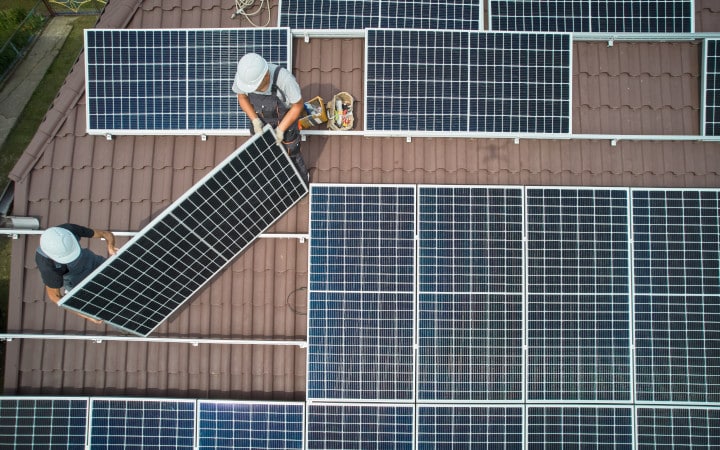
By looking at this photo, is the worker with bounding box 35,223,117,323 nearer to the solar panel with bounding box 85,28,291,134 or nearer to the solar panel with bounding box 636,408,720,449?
the solar panel with bounding box 85,28,291,134

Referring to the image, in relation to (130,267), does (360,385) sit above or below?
below

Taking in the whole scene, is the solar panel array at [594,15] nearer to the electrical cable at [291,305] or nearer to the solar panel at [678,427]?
the electrical cable at [291,305]

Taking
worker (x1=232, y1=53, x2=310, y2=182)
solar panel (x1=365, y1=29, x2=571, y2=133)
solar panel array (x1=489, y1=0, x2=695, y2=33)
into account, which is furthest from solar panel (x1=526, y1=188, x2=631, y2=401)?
worker (x1=232, y1=53, x2=310, y2=182)

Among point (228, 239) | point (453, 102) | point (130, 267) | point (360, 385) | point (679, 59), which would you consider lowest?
point (360, 385)

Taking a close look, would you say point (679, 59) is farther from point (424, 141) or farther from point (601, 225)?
point (424, 141)

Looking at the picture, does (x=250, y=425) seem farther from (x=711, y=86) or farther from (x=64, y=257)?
(x=711, y=86)

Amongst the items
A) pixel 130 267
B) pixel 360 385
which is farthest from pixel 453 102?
pixel 130 267

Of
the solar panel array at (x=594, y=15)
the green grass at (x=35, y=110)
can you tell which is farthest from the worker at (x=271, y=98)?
the green grass at (x=35, y=110)
